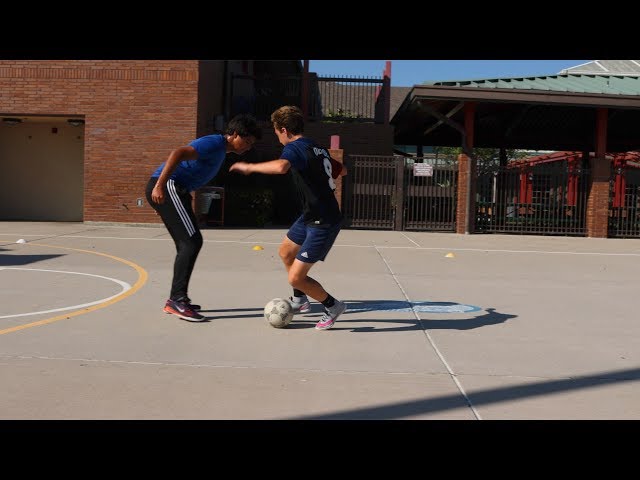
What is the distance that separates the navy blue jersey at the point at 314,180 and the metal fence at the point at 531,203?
1429cm

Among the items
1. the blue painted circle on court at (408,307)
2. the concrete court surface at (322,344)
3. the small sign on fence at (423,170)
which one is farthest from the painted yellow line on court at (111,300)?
the small sign on fence at (423,170)

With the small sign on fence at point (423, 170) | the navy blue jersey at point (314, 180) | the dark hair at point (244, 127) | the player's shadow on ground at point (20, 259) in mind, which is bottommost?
the player's shadow on ground at point (20, 259)

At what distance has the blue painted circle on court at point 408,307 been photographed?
7.21m

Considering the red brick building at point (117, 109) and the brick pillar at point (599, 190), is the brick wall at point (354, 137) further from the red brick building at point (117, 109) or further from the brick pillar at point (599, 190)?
the brick pillar at point (599, 190)

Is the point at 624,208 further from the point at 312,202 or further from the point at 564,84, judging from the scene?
the point at 312,202

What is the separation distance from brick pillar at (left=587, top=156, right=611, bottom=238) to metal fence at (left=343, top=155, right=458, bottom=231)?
3834 millimetres

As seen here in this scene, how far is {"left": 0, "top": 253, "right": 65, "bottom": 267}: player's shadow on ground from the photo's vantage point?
994 centimetres

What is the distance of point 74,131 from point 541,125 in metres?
15.9

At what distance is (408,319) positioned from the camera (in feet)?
22.0
